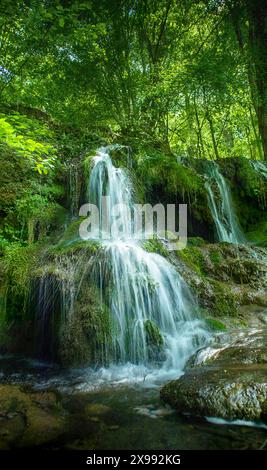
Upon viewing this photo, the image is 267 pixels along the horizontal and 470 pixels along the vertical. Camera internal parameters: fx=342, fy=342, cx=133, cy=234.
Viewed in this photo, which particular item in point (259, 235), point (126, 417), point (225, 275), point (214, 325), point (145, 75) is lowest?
point (126, 417)

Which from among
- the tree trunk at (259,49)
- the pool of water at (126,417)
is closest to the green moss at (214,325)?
the pool of water at (126,417)

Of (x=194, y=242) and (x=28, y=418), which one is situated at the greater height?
(x=194, y=242)

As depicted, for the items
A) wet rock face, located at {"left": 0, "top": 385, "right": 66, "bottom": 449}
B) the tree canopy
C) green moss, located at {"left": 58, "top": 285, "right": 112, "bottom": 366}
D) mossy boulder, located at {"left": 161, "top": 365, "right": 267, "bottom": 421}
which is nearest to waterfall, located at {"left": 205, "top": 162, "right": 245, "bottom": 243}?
the tree canopy

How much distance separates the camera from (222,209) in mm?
8727

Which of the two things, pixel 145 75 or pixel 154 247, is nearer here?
pixel 154 247

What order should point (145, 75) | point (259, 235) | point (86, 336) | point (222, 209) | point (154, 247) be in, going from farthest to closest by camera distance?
point (145, 75)
point (259, 235)
point (222, 209)
point (154, 247)
point (86, 336)

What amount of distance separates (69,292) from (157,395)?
6.29ft

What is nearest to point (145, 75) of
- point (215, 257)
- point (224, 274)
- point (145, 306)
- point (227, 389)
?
point (215, 257)

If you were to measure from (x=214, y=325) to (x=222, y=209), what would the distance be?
14.4 feet

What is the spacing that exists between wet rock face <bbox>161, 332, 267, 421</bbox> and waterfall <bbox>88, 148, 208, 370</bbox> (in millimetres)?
1027

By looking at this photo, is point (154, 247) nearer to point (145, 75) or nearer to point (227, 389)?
point (227, 389)

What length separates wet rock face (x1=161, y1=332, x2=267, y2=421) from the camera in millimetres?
2652
